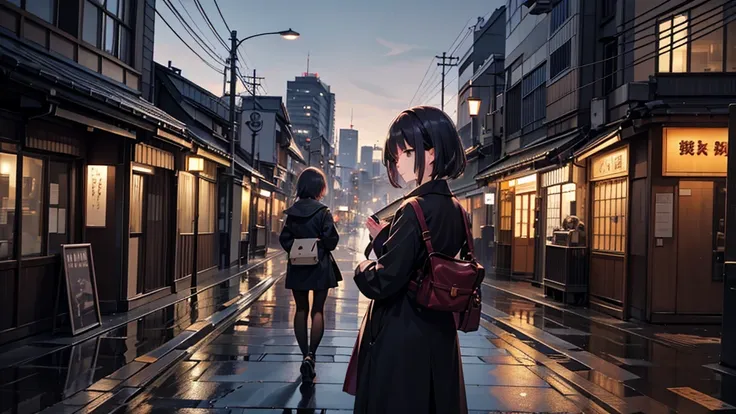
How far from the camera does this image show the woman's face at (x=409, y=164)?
122 inches

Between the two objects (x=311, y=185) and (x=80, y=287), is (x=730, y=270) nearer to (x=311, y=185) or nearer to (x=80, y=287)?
(x=311, y=185)

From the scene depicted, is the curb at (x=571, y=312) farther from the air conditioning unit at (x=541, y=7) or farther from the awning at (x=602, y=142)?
the air conditioning unit at (x=541, y=7)

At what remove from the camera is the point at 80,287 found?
880 centimetres

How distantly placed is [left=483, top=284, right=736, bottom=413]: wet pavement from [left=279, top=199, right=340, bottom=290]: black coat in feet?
11.1

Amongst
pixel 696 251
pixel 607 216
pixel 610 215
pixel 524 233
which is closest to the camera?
pixel 696 251

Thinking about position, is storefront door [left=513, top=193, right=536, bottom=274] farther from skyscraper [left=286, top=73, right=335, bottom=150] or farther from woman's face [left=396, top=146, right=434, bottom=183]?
skyscraper [left=286, top=73, right=335, bottom=150]

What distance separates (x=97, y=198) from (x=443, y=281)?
9451mm

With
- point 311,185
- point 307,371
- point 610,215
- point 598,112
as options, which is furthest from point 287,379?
point 598,112

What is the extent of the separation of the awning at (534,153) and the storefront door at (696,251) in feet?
11.7

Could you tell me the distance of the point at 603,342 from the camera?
9.38m

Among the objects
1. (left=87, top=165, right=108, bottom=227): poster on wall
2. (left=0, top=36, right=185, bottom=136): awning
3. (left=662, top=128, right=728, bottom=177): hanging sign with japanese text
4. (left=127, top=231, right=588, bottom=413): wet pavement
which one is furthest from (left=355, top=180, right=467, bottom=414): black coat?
(left=662, top=128, right=728, bottom=177): hanging sign with japanese text

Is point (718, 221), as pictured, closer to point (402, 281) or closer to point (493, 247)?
point (402, 281)

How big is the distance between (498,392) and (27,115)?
673 centimetres

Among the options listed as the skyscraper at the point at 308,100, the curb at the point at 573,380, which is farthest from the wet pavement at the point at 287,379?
the skyscraper at the point at 308,100
